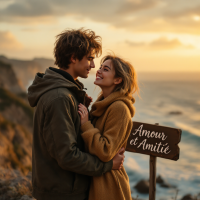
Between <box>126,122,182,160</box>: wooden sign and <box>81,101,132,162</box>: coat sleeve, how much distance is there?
1.19m

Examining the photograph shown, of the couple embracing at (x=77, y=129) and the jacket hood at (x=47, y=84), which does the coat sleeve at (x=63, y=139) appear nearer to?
the couple embracing at (x=77, y=129)

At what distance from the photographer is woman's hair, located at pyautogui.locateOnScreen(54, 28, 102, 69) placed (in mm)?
2373

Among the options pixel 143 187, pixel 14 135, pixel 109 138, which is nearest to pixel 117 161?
pixel 109 138

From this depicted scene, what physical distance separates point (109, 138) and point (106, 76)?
0.72 metres

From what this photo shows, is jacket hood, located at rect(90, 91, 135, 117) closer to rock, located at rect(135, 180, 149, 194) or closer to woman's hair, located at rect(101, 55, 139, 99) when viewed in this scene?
woman's hair, located at rect(101, 55, 139, 99)

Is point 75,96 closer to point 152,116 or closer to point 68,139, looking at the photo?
point 68,139

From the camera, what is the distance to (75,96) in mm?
2295

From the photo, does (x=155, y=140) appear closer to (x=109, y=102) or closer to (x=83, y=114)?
(x=109, y=102)

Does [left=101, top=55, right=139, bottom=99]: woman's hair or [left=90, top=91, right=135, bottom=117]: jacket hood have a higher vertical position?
[left=101, top=55, right=139, bottom=99]: woman's hair

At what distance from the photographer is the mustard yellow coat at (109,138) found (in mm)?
2141

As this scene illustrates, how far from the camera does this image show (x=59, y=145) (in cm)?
197

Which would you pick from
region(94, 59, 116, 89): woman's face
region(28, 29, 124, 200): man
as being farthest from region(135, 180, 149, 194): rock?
region(94, 59, 116, 89): woman's face

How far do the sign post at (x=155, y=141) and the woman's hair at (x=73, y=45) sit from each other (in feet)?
5.23

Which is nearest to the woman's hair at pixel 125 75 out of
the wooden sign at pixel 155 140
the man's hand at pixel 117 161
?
the man's hand at pixel 117 161
